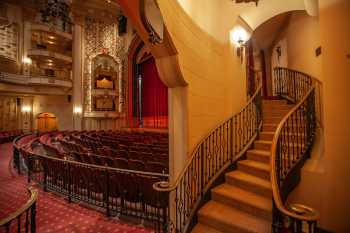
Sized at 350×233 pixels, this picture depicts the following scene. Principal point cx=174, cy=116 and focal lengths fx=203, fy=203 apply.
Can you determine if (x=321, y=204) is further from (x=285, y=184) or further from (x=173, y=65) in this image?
(x=173, y=65)

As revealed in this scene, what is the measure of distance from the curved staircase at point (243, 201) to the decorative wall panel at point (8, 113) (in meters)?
18.0

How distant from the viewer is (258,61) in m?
11.6

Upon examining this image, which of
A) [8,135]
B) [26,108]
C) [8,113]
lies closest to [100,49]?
[26,108]

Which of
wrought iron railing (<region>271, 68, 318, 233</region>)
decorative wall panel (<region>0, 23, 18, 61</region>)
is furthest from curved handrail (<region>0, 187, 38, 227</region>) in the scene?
decorative wall panel (<region>0, 23, 18, 61</region>)

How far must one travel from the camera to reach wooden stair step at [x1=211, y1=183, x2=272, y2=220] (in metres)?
2.96

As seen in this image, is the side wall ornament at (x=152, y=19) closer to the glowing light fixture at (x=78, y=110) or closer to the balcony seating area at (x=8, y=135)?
the glowing light fixture at (x=78, y=110)

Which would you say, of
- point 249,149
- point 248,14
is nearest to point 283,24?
point 248,14

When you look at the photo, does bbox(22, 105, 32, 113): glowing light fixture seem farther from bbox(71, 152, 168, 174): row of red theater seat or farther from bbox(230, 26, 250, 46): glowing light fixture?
bbox(230, 26, 250, 46): glowing light fixture

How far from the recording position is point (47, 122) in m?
19.1

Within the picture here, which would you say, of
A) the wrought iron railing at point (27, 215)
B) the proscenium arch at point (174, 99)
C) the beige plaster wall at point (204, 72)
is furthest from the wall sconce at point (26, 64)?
the wrought iron railing at point (27, 215)

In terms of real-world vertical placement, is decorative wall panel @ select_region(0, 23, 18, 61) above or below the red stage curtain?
above

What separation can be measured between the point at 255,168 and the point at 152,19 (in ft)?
10.2

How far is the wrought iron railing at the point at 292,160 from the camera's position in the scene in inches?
78.3

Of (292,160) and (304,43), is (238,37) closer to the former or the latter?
(292,160)
